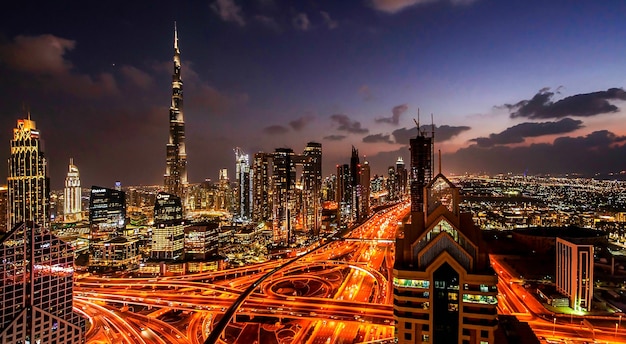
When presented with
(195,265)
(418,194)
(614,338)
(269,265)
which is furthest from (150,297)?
(418,194)

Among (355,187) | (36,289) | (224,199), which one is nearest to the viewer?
(36,289)

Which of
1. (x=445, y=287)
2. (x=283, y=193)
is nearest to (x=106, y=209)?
(x=283, y=193)

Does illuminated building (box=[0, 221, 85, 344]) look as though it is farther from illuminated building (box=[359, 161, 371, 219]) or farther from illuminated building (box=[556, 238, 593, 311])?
illuminated building (box=[359, 161, 371, 219])

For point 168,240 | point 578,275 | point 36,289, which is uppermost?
point 36,289

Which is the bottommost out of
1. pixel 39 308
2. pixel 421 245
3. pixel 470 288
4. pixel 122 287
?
pixel 122 287

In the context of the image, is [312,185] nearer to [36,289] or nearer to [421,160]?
[421,160]

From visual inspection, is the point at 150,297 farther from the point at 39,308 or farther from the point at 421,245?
the point at 421,245

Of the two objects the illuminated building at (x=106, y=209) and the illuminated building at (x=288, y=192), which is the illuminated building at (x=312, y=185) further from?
the illuminated building at (x=106, y=209)
